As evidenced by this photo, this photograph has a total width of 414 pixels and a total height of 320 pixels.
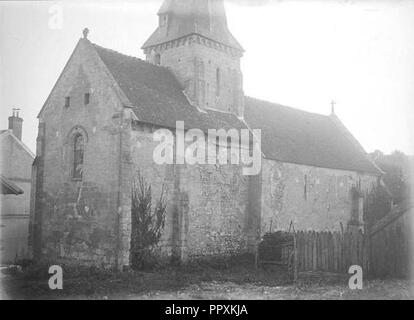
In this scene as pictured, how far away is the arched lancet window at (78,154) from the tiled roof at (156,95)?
349 cm

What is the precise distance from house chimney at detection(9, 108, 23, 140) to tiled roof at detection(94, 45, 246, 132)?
46.7 feet

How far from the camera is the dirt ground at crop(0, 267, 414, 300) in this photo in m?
16.6

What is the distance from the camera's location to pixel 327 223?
33.1 m

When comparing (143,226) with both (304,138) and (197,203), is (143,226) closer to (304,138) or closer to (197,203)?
(197,203)

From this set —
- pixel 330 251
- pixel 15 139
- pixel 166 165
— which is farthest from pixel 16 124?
pixel 330 251

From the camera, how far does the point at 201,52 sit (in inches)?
1083

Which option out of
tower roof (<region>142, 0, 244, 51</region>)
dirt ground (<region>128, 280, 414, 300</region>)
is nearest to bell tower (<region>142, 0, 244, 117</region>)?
tower roof (<region>142, 0, 244, 51</region>)

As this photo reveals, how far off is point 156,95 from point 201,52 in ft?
15.4

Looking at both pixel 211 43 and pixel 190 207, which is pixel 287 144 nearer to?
pixel 211 43

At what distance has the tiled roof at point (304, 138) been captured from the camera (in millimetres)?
30448

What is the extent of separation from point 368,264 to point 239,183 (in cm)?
821

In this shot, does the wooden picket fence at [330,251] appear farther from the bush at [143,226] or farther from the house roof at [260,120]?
the house roof at [260,120]

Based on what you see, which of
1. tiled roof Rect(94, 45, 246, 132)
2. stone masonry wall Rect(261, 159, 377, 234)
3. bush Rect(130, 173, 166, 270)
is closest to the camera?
bush Rect(130, 173, 166, 270)

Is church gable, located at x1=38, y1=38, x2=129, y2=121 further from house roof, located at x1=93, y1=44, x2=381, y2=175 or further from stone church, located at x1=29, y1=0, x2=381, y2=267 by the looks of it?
house roof, located at x1=93, y1=44, x2=381, y2=175
